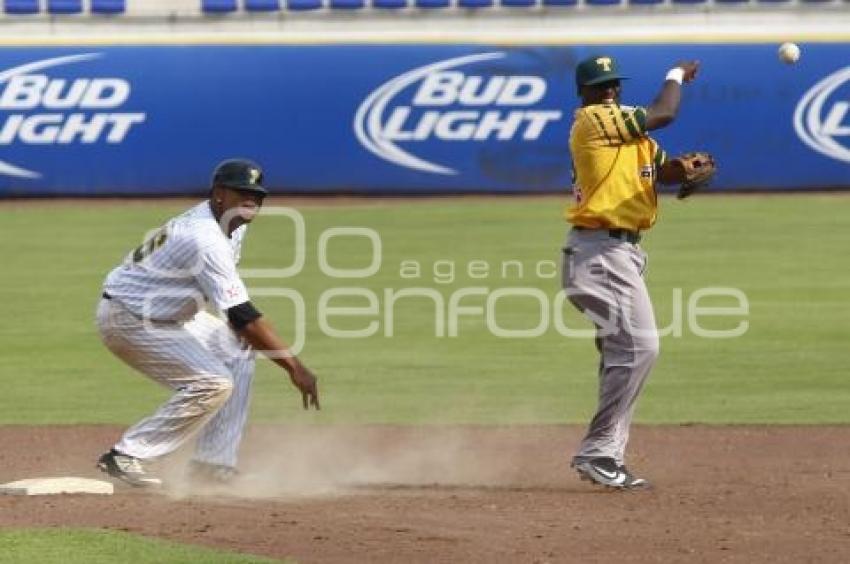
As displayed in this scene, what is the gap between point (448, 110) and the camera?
22734 millimetres

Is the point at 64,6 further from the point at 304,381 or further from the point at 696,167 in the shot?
the point at 304,381

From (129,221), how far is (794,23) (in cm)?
1073

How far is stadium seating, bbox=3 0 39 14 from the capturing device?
27.4m

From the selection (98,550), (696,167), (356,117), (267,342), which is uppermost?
(696,167)

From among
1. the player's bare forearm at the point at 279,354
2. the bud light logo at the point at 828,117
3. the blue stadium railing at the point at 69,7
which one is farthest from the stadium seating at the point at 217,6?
the player's bare forearm at the point at 279,354

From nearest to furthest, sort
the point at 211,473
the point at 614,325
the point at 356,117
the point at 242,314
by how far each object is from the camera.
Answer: the point at 242,314 < the point at 614,325 < the point at 211,473 < the point at 356,117

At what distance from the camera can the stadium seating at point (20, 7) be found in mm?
27406

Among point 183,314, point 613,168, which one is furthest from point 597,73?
point 183,314

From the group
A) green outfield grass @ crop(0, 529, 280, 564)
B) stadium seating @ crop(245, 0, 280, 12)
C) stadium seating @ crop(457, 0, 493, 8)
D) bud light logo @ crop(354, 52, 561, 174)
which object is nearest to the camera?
green outfield grass @ crop(0, 529, 280, 564)

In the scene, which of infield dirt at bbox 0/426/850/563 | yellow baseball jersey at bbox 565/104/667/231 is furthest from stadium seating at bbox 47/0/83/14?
yellow baseball jersey at bbox 565/104/667/231

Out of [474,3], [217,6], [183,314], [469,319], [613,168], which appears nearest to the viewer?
[613,168]

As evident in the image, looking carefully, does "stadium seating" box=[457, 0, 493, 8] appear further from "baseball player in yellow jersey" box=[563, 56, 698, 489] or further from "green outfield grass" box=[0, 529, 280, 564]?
"green outfield grass" box=[0, 529, 280, 564]

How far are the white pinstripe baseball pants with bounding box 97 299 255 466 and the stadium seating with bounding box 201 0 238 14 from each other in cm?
1935

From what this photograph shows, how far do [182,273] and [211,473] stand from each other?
3.40ft
